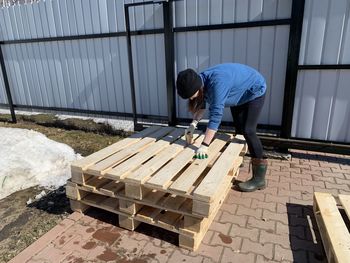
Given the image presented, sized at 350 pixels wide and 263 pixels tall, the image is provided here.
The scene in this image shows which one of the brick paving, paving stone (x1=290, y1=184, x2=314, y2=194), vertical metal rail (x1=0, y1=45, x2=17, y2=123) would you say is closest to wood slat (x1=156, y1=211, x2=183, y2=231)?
the brick paving

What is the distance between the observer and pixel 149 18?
492cm

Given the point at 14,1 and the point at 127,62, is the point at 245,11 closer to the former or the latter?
the point at 127,62

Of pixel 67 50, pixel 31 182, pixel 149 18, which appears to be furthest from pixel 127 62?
pixel 31 182

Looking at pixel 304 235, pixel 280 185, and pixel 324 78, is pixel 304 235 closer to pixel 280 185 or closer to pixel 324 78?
pixel 280 185

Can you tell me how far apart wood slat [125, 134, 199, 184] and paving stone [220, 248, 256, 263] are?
0.98 m

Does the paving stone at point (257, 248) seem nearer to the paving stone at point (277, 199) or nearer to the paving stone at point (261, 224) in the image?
the paving stone at point (261, 224)

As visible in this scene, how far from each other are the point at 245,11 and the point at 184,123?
2.07 meters

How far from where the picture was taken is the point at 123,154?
324 cm

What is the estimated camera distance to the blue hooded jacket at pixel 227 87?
9.42 feet

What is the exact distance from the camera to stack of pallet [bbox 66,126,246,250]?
8.19 ft

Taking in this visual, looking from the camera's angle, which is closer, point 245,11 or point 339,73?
point 339,73

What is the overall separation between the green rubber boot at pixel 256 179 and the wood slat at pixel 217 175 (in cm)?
29

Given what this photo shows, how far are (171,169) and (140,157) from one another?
1.58 ft

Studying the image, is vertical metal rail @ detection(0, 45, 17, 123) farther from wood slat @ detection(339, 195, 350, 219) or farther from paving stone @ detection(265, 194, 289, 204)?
wood slat @ detection(339, 195, 350, 219)
